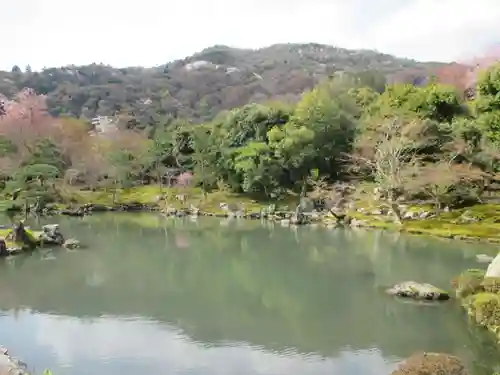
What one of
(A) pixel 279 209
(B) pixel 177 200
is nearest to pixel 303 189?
(A) pixel 279 209

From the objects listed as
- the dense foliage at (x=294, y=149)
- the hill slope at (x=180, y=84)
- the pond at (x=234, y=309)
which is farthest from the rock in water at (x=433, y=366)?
the hill slope at (x=180, y=84)

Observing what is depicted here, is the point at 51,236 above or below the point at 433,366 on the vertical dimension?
below

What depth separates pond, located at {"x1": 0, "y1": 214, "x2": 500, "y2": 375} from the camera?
10578 mm

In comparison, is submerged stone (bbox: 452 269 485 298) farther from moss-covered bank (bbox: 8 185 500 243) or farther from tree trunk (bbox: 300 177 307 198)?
tree trunk (bbox: 300 177 307 198)

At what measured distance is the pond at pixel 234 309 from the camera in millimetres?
10578

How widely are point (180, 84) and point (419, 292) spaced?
91.1 metres

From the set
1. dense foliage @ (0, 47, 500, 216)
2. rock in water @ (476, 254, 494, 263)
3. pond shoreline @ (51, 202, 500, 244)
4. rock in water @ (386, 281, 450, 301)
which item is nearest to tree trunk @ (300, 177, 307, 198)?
dense foliage @ (0, 47, 500, 216)

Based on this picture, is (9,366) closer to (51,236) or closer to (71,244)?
(71,244)

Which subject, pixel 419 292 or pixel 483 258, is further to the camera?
pixel 483 258

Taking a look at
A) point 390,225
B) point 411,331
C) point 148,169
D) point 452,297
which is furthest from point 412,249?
point 148,169

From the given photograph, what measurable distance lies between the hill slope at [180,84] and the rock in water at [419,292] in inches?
1905

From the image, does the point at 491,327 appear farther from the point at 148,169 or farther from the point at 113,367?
the point at 148,169

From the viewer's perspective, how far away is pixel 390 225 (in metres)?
27.5

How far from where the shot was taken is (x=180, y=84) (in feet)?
334
